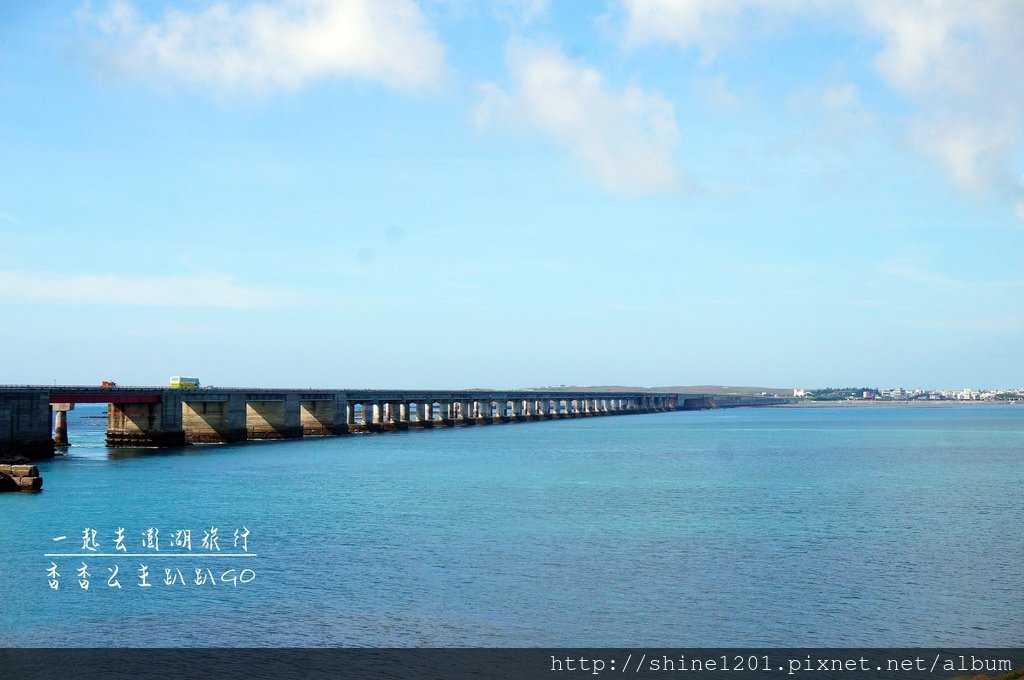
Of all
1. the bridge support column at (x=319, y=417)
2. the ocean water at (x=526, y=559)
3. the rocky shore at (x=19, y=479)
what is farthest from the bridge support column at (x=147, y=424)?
the rocky shore at (x=19, y=479)

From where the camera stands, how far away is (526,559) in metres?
37.0

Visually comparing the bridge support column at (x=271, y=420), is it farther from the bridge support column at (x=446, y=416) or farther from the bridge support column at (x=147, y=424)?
the bridge support column at (x=446, y=416)

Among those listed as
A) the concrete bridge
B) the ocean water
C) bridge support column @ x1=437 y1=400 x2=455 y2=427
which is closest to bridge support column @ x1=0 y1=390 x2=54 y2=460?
the concrete bridge

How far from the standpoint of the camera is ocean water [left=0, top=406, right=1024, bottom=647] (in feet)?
88.4

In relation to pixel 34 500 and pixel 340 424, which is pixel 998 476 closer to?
pixel 34 500

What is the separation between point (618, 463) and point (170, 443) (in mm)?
51951

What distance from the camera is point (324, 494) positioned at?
60.4m

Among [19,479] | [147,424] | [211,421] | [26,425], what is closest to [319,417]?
[211,421]

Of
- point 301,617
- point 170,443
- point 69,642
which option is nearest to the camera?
point 69,642

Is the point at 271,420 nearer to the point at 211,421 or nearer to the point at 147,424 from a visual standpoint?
the point at 211,421

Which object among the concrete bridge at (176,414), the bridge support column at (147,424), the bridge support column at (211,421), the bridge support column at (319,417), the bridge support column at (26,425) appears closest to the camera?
the bridge support column at (26,425)

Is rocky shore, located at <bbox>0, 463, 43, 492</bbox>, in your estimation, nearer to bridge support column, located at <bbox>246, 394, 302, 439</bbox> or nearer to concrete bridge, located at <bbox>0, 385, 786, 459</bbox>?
concrete bridge, located at <bbox>0, 385, 786, 459</bbox>

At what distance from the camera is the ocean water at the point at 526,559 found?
2695 cm

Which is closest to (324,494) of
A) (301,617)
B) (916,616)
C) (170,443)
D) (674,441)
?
(301,617)
